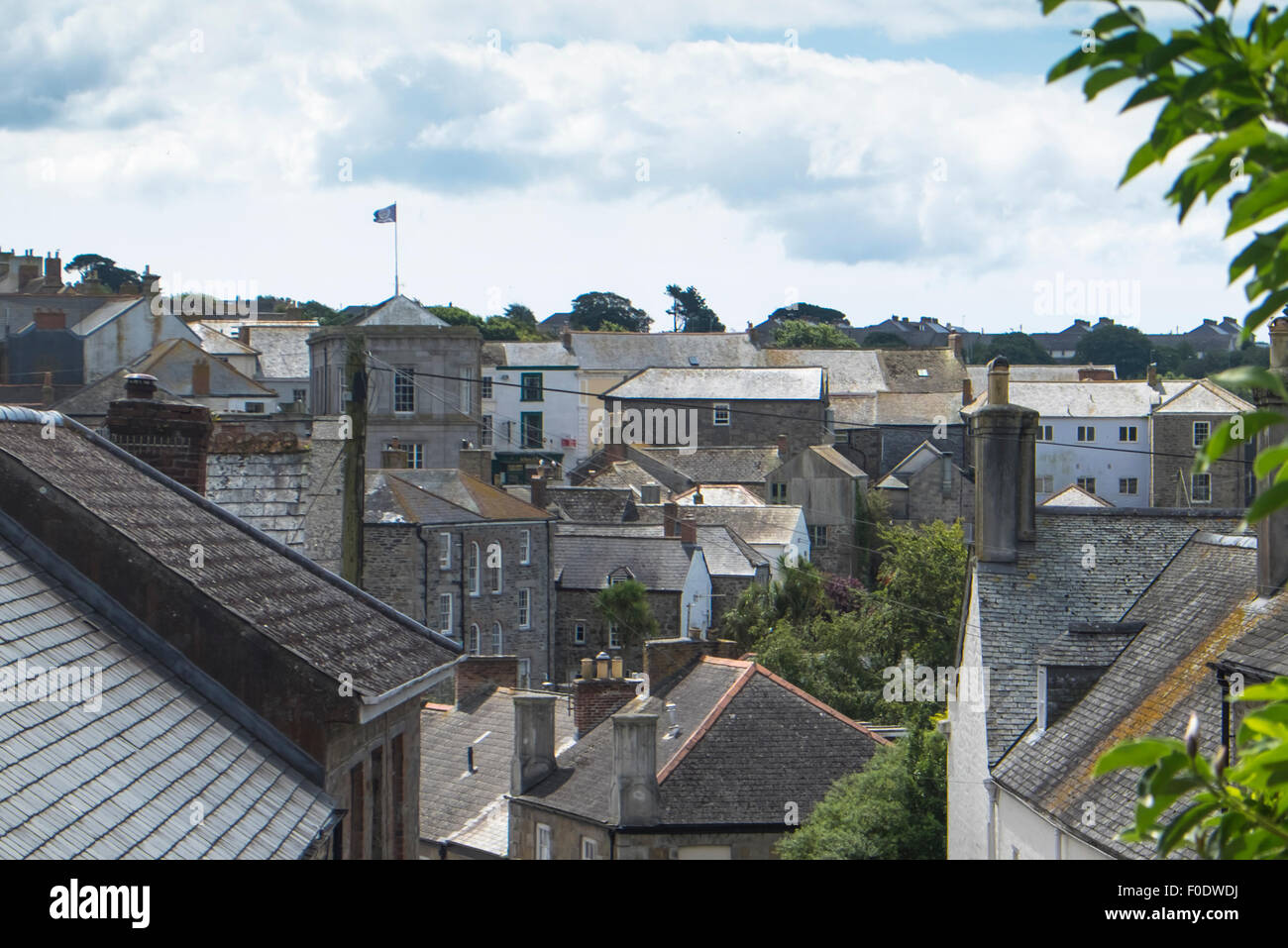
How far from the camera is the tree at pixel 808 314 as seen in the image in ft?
544

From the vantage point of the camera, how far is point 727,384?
86562 mm

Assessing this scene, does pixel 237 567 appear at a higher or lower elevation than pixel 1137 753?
lower

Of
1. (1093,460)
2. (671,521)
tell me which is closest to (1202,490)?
(1093,460)

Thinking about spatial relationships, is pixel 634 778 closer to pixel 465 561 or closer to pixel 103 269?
pixel 465 561

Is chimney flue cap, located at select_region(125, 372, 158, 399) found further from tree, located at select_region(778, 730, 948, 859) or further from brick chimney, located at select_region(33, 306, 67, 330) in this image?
brick chimney, located at select_region(33, 306, 67, 330)

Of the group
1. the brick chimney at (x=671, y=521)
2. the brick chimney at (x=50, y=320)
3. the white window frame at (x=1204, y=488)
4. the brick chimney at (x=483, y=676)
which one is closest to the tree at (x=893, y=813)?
the brick chimney at (x=483, y=676)

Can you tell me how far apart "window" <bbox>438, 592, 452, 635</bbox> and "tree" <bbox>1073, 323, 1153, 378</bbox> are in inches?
4835

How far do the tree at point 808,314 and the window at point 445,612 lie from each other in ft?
388

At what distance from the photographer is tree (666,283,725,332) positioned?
14488 centimetres

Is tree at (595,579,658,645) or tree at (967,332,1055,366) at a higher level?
tree at (967,332,1055,366)

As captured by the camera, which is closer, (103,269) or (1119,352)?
(103,269)

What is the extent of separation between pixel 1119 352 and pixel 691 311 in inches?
1937

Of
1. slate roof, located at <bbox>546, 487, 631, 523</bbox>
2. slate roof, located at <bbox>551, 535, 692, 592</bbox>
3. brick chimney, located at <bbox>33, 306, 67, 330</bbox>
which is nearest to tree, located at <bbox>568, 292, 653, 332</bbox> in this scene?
brick chimney, located at <bbox>33, 306, 67, 330</bbox>

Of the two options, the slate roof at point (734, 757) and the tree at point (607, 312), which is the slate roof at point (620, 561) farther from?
the tree at point (607, 312)
